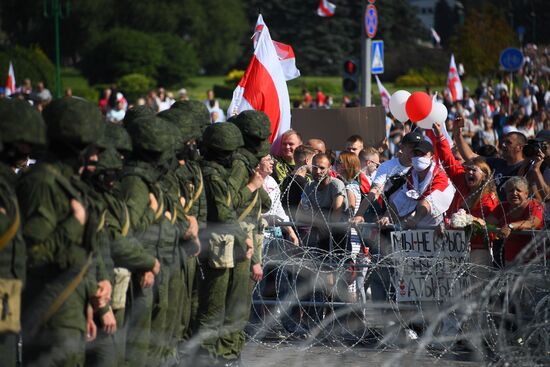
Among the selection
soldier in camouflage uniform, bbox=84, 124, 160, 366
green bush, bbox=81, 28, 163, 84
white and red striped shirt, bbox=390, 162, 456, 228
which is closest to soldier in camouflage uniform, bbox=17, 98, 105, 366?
soldier in camouflage uniform, bbox=84, 124, 160, 366

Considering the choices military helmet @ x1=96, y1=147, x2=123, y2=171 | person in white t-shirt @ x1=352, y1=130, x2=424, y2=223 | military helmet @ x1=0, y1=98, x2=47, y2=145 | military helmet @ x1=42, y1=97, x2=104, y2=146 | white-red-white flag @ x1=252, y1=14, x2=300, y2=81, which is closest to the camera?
military helmet @ x1=0, y1=98, x2=47, y2=145

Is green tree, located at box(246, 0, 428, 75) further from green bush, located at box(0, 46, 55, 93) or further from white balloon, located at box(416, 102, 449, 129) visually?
white balloon, located at box(416, 102, 449, 129)

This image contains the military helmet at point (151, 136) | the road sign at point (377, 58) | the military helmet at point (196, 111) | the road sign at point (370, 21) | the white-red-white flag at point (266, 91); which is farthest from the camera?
the road sign at point (377, 58)

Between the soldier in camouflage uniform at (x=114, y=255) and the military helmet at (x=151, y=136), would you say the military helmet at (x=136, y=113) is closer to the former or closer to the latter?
the military helmet at (x=151, y=136)

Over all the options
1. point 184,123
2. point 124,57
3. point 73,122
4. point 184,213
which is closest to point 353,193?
point 184,123

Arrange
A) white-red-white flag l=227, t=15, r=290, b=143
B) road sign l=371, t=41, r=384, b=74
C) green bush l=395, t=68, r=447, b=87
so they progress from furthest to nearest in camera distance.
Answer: green bush l=395, t=68, r=447, b=87
road sign l=371, t=41, r=384, b=74
white-red-white flag l=227, t=15, r=290, b=143

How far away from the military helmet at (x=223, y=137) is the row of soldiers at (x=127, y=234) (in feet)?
0.03

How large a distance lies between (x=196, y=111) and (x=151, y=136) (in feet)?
4.76

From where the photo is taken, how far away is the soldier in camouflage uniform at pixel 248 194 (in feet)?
28.7

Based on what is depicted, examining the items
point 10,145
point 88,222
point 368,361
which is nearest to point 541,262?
point 368,361

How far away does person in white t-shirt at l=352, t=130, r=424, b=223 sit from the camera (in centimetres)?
1038

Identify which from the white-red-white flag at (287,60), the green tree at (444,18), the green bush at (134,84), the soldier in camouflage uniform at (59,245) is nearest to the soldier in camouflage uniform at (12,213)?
the soldier in camouflage uniform at (59,245)

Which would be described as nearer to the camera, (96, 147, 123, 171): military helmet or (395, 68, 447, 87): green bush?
(96, 147, 123, 171): military helmet

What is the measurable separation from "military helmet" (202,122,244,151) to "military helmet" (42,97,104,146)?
2.26 meters
